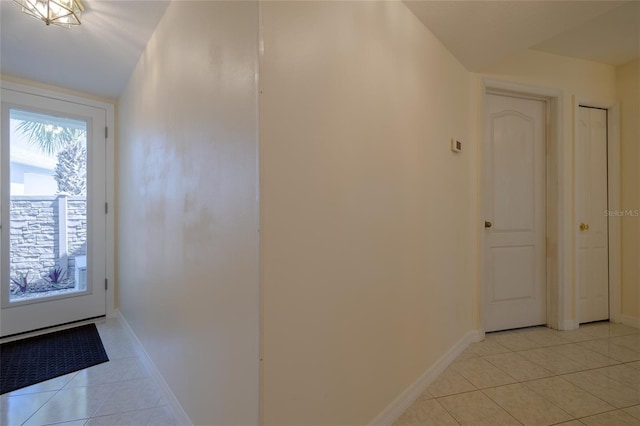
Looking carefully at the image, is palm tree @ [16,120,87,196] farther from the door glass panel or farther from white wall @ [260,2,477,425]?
white wall @ [260,2,477,425]

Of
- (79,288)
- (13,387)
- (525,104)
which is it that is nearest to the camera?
(13,387)

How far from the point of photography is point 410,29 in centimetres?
178

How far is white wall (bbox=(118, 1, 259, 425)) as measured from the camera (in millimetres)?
1101

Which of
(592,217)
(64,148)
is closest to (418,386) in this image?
(592,217)

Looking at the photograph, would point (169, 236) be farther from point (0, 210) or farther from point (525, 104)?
point (525, 104)

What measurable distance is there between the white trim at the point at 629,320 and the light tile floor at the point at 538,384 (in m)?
0.40

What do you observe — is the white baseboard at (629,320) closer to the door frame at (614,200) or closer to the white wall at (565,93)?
the door frame at (614,200)

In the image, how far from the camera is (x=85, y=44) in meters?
2.21

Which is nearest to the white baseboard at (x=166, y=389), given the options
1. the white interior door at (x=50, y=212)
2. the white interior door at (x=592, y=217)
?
the white interior door at (x=50, y=212)

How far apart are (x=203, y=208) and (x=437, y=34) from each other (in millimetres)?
1949

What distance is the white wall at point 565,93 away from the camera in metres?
2.72

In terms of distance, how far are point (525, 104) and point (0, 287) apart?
520 centimetres

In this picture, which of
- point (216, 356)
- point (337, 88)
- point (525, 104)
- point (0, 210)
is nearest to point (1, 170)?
point (0, 210)

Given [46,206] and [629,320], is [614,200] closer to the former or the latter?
[629,320]
